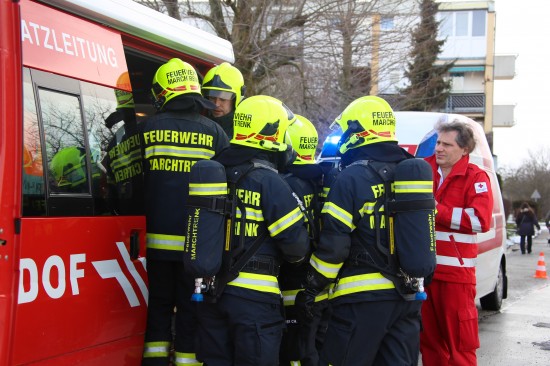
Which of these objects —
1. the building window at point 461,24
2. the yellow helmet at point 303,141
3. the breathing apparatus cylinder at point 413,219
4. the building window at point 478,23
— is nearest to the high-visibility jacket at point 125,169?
the yellow helmet at point 303,141

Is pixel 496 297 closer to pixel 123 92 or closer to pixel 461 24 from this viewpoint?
pixel 123 92

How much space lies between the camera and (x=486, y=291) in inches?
295

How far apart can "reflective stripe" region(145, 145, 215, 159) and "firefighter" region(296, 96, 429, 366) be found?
946 mm

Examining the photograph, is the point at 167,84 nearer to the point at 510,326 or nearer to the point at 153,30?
the point at 153,30

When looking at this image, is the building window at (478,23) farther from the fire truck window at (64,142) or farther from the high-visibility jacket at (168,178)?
the fire truck window at (64,142)

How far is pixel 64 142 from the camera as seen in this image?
339 centimetres

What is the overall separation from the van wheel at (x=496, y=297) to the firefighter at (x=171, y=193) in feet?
19.5

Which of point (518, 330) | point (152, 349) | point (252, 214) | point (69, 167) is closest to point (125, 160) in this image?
point (69, 167)

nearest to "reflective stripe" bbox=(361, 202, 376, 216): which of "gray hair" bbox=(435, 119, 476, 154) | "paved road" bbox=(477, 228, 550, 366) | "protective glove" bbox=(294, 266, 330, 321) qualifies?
"protective glove" bbox=(294, 266, 330, 321)

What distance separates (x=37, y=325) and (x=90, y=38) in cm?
161

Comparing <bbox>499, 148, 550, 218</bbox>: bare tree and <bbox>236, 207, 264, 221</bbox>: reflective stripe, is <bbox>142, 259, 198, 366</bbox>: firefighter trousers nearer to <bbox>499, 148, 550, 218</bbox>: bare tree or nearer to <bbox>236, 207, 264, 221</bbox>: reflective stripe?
<bbox>236, 207, 264, 221</bbox>: reflective stripe

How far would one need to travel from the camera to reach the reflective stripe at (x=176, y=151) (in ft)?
12.8

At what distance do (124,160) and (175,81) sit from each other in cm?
61

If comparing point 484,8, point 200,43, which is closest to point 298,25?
point 200,43
